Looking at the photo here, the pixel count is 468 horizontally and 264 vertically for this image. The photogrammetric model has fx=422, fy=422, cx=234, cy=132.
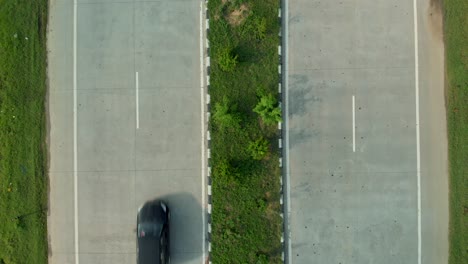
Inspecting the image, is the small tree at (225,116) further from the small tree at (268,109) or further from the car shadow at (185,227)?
the car shadow at (185,227)

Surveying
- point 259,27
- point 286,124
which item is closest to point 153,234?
point 286,124

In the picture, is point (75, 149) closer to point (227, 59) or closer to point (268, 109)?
point (227, 59)

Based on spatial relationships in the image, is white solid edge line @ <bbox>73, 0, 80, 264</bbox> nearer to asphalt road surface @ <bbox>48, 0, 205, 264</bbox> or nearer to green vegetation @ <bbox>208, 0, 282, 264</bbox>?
asphalt road surface @ <bbox>48, 0, 205, 264</bbox>

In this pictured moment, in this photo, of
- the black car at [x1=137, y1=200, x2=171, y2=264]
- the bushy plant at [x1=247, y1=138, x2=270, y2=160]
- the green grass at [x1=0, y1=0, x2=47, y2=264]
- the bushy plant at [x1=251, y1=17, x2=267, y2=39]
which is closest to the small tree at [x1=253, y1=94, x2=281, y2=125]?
the bushy plant at [x1=247, y1=138, x2=270, y2=160]

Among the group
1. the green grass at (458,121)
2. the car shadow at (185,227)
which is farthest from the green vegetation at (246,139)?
the green grass at (458,121)

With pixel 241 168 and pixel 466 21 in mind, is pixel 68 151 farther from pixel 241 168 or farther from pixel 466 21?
pixel 466 21

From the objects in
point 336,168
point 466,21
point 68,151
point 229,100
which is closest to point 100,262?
point 68,151
